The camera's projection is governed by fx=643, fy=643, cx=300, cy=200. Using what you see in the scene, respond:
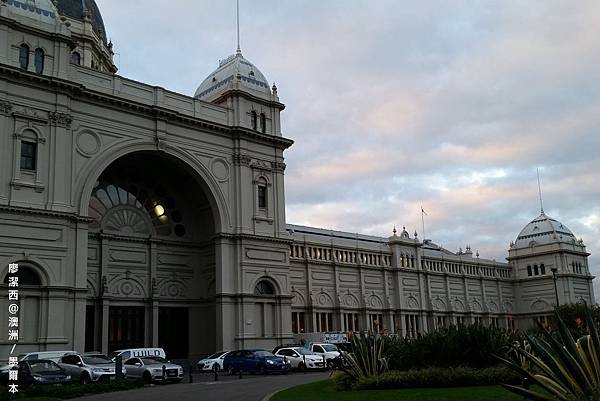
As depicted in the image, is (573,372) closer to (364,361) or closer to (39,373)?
(364,361)

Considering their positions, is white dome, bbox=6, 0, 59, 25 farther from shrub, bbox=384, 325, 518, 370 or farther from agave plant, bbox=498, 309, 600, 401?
agave plant, bbox=498, 309, 600, 401

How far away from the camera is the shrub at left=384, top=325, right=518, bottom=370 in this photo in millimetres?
22188

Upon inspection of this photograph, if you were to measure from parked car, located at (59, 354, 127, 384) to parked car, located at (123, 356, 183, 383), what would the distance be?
740 millimetres

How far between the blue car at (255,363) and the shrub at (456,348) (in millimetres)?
14577

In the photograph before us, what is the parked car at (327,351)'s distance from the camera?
3988cm

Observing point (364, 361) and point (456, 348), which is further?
point (364, 361)

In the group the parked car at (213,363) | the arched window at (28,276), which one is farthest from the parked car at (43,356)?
the parked car at (213,363)

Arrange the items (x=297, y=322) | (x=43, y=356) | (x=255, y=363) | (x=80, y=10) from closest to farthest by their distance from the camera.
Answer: (x=43, y=356), (x=255, y=363), (x=80, y=10), (x=297, y=322)

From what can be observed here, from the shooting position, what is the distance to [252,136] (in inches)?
1906

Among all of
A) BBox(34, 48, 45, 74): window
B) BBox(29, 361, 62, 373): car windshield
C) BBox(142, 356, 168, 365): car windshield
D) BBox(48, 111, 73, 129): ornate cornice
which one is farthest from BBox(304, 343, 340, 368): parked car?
BBox(34, 48, 45, 74): window

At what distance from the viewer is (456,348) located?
2223 cm

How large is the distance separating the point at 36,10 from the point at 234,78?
1538cm

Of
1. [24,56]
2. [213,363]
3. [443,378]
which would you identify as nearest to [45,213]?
[24,56]

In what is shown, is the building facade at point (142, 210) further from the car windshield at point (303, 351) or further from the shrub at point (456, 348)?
the shrub at point (456, 348)
